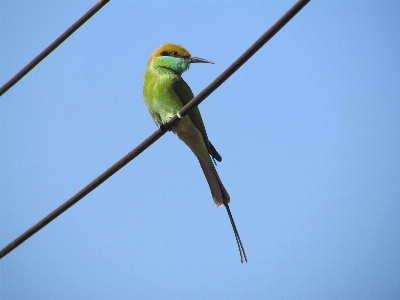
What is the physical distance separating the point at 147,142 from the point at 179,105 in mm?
1399

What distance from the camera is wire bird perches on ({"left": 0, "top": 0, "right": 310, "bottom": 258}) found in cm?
154

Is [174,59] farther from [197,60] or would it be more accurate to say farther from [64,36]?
[64,36]

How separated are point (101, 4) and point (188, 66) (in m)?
1.80

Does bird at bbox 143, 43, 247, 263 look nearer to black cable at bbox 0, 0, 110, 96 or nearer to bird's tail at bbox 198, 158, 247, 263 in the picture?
bird's tail at bbox 198, 158, 247, 263

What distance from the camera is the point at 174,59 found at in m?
3.56

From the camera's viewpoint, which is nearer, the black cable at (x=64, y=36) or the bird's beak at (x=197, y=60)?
the black cable at (x=64, y=36)

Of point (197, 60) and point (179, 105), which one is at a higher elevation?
point (197, 60)

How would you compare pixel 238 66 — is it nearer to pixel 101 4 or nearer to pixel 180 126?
pixel 101 4

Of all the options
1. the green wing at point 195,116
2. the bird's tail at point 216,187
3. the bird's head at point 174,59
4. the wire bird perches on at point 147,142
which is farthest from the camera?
the bird's head at point 174,59

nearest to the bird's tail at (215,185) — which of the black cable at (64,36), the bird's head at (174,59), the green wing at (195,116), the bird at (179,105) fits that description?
the bird at (179,105)

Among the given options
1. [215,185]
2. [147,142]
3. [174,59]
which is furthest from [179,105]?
[147,142]

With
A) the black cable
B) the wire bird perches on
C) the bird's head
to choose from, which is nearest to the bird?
the bird's head

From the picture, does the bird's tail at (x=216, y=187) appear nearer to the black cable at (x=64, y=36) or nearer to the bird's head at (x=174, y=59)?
the bird's head at (x=174, y=59)

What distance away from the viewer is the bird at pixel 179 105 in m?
3.25
